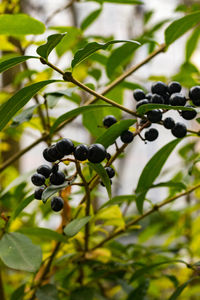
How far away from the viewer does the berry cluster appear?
0.56m

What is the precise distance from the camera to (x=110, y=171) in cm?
58

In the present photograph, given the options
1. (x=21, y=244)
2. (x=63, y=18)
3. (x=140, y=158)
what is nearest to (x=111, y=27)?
(x=63, y=18)

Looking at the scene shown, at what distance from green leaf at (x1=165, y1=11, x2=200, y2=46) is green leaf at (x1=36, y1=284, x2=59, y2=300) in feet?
1.84

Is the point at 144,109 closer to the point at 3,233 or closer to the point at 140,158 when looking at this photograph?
the point at 3,233

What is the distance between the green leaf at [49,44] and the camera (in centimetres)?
49

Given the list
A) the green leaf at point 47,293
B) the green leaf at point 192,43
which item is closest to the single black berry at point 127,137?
the green leaf at point 47,293

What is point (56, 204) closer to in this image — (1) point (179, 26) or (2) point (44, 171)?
(2) point (44, 171)

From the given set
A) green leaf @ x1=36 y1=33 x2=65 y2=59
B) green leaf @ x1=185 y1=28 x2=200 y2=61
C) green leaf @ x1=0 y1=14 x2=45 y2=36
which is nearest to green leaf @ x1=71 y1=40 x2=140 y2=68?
green leaf @ x1=36 y1=33 x2=65 y2=59

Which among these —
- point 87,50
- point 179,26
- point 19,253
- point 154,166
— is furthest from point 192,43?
point 19,253

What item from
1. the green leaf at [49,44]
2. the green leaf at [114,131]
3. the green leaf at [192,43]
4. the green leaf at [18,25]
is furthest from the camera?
the green leaf at [192,43]

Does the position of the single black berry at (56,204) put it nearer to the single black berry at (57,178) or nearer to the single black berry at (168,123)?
the single black berry at (57,178)

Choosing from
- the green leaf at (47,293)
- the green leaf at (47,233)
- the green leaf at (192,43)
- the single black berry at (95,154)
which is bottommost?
the green leaf at (47,293)

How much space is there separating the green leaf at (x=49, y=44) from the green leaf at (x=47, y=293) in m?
0.46

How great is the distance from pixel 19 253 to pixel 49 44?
35 centimetres
